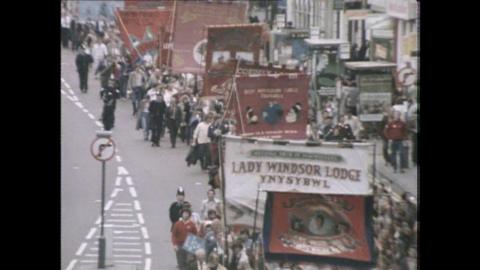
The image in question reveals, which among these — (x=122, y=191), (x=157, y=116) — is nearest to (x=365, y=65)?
(x=157, y=116)

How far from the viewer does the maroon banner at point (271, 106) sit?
16906mm

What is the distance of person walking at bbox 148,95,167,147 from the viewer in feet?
62.6

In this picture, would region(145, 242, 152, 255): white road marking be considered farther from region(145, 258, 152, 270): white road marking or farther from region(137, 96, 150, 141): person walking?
region(137, 96, 150, 141): person walking

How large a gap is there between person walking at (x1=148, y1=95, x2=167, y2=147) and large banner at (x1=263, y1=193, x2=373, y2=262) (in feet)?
12.9

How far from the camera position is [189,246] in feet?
51.0

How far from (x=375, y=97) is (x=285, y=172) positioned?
3.49 m

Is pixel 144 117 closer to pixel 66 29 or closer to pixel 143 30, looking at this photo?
pixel 143 30

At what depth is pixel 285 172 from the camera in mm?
15023

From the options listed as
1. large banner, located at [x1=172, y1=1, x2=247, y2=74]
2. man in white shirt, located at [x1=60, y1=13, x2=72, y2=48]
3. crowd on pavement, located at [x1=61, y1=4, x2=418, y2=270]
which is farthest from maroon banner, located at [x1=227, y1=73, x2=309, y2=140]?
man in white shirt, located at [x1=60, y1=13, x2=72, y2=48]

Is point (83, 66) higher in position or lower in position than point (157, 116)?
higher

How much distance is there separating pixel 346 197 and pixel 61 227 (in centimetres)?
288

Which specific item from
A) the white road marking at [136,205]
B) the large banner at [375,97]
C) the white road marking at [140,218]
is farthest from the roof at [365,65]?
the white road marking at [140,218]
